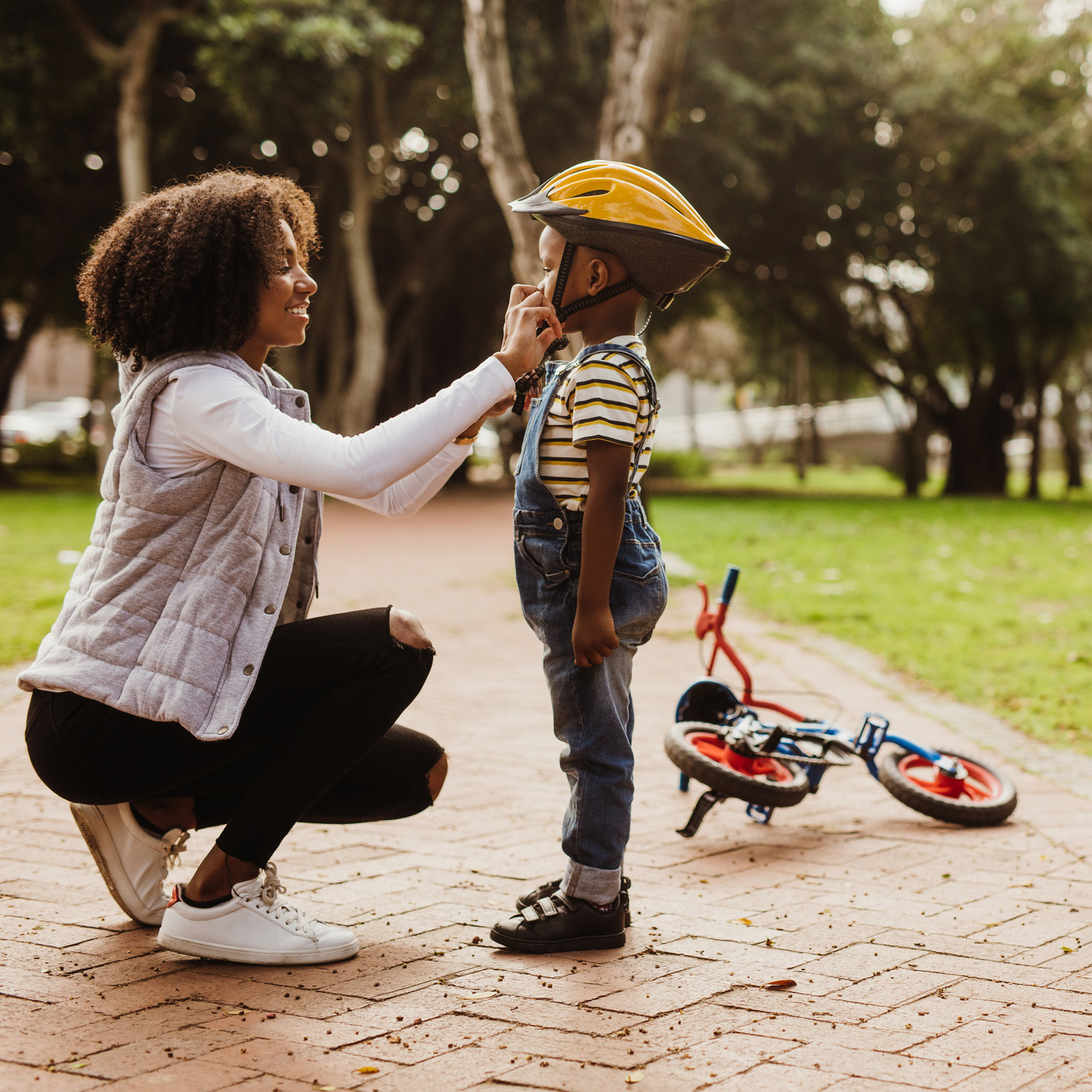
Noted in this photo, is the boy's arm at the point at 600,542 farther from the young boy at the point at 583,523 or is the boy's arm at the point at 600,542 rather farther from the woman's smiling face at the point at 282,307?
the woman's smiling face at the point at 282,307

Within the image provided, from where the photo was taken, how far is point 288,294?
103 inches

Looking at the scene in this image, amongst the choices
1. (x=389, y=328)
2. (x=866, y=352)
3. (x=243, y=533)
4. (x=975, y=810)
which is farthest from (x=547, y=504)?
(x=866, y=352)

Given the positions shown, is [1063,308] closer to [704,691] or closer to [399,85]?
[399,85]

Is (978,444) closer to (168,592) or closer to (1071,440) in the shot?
(1071,440)

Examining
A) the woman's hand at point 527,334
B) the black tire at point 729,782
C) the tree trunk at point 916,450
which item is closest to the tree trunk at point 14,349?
the tree trunk at point 916,450

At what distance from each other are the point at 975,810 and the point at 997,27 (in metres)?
18.0

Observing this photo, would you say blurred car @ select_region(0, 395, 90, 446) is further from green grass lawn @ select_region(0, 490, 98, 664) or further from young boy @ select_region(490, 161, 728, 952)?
young boy @ select_region(490, 161, 728, 952)

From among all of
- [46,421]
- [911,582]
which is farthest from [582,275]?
[46,421]

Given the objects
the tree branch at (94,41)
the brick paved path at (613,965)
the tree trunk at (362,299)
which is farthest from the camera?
the tree trunk at (362,299)

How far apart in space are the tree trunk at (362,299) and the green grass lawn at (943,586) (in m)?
4.61

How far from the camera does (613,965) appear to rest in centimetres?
269

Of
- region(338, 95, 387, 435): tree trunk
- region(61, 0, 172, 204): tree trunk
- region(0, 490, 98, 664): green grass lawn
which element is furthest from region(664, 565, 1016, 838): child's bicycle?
region(61, 0, 172, 204): tree trunk

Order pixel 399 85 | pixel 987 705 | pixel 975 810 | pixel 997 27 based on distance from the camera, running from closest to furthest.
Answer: pixel 975 810 < pixel 987 705 < pixel 399 85 < pixel 997 27

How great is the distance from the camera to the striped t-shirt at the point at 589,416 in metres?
2.56
